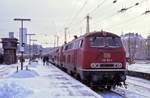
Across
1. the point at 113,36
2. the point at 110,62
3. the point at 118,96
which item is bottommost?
the point at 118,96

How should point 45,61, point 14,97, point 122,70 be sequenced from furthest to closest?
point 45,61, point 122,70, point 14,97

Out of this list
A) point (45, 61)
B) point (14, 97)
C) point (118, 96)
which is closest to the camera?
point (14, 97)

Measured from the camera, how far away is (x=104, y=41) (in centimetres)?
2369

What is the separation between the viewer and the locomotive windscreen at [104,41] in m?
23.6

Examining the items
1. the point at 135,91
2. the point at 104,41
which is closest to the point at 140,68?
the point at 135,91

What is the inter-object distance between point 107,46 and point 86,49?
1263 mm

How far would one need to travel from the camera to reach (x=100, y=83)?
2378cm

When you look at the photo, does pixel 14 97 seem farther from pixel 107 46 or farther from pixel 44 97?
pixel 107 46

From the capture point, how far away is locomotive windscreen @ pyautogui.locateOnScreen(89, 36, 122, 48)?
2358 cm

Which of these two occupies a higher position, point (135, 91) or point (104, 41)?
point (104, 41)

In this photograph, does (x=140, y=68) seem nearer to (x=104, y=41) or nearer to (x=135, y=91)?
(x=135, y=91)

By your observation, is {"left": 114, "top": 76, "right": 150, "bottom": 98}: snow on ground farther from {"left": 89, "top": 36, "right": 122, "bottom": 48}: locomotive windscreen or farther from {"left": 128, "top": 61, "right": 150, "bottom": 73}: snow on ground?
{"left": 128, "top": 61, "right": 150, "bottom": 73}: snow on ground

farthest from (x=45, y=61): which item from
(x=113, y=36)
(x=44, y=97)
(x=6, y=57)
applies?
(x=44, y=97)

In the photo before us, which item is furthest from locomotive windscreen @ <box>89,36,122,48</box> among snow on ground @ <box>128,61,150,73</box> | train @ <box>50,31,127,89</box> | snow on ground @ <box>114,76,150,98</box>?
snow on ground @ <box>128,61,150,73</box>
